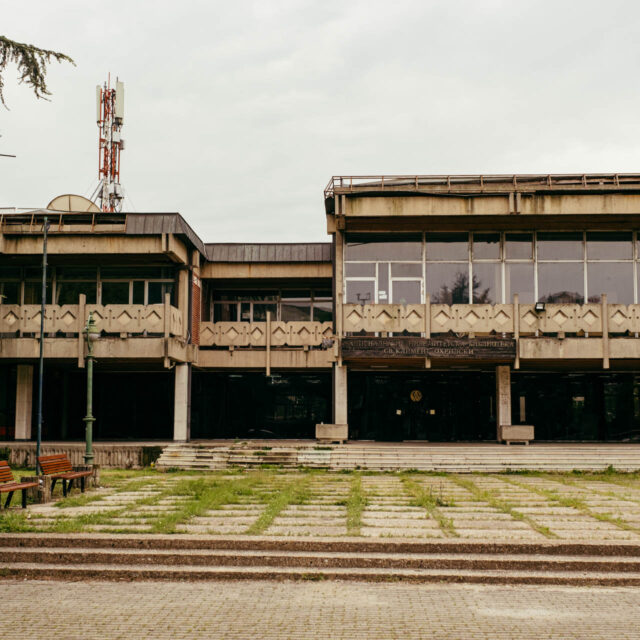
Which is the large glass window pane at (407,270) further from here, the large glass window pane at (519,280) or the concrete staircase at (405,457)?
the concrete staircase at (405,457)

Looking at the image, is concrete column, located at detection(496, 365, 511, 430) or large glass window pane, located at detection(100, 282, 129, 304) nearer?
concrete column, located at detection(496, 365, 511, 430)

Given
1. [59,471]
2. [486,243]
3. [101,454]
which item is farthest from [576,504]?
[101,454]

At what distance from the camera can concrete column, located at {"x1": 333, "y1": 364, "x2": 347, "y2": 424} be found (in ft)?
81.3

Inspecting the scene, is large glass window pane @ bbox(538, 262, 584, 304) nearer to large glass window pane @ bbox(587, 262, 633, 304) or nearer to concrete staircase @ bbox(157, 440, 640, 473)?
large glass window pane @ bbox(587, 262, 633, 304)

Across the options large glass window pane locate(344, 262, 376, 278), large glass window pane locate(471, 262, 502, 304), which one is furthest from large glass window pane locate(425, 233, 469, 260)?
large glass window pane locate(344, 262, 376, 278)

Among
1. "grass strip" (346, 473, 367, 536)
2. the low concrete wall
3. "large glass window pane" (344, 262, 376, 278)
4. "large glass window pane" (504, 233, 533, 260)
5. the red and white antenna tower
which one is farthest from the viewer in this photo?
the red and white antenna tower

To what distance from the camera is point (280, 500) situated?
1412cm

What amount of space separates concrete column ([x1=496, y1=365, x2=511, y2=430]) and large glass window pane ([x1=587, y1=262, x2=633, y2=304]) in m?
4.13

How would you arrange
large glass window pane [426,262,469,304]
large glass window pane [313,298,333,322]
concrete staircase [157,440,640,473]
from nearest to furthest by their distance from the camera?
concrete staircase [157,440,640,473]
large glass window pane [426,262,469,304]
large glass window pane [313,298,333,322]

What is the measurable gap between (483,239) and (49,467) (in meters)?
16.7

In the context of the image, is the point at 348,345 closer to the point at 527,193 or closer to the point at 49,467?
the point at 527,193

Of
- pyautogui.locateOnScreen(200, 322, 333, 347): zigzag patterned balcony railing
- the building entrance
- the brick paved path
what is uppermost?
pyautogui.locateOnScreen(200, 322, 333, 347): zigzag patterned balcony railing

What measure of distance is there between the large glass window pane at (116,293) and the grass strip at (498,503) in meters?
13.8

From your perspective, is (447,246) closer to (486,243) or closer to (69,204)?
(486,243)
